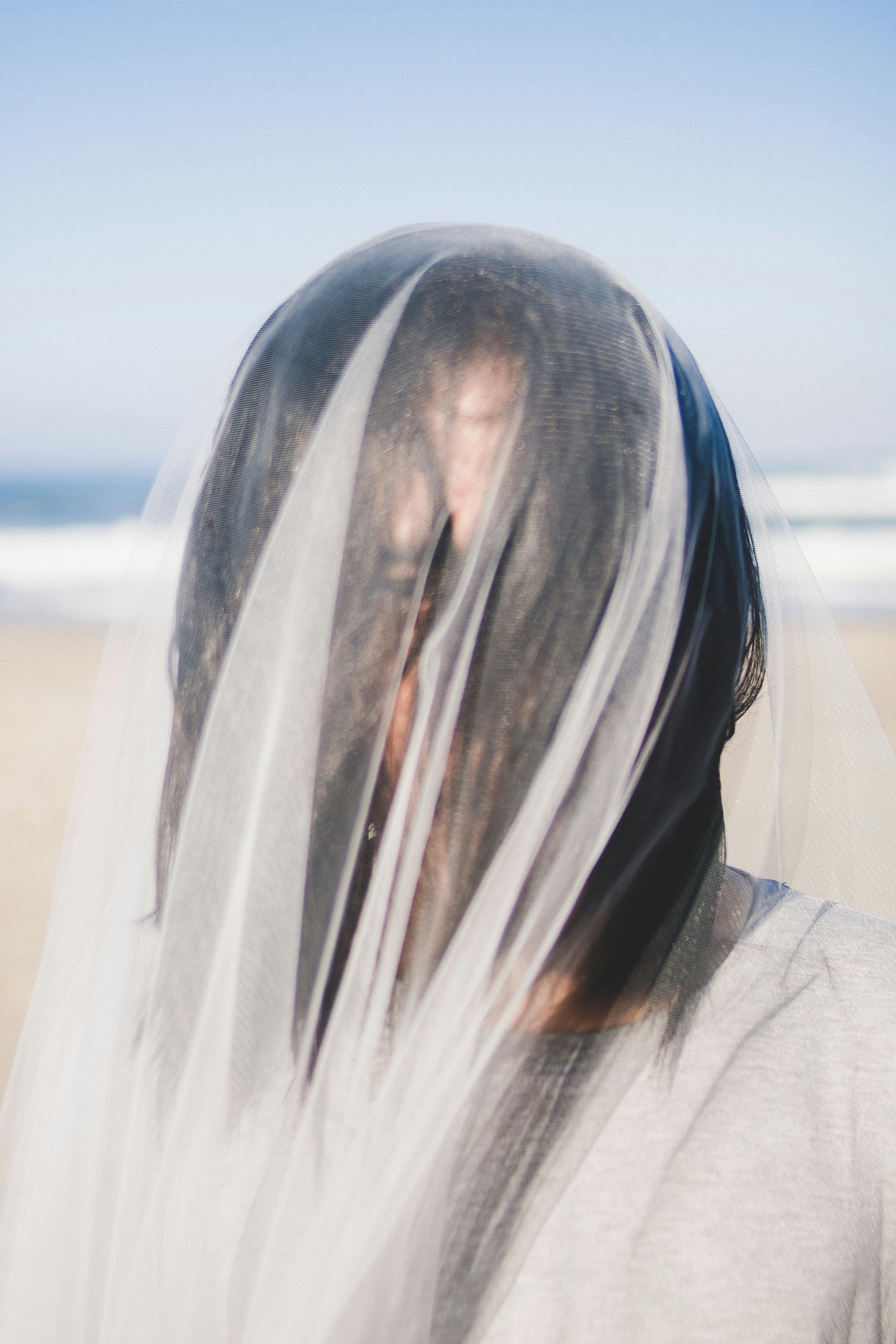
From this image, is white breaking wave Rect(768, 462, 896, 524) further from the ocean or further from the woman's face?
the woman's face

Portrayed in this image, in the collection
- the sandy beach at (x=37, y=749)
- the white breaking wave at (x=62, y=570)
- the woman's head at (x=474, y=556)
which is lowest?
the white breaking wave at (x=62, y=570)

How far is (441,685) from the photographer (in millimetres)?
807

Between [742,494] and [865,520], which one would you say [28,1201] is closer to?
Answer: [742,494]

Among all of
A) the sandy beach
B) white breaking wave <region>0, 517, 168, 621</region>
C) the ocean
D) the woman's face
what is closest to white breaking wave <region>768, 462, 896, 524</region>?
the ocean

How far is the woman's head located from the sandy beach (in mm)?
2248

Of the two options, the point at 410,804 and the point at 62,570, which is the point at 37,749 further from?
the point at 62,570

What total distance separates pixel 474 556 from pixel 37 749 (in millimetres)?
6510

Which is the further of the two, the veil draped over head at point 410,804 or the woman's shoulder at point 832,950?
the woman's shoulder at point 832,950

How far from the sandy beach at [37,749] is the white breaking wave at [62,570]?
84cm

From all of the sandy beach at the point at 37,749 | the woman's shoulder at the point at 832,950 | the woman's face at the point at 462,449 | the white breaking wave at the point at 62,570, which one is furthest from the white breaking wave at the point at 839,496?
the woman's face at the point at 462,449

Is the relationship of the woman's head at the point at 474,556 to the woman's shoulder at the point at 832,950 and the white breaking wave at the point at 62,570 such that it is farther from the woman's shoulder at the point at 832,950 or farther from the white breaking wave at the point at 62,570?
the white breaking wave at the point at 62,570

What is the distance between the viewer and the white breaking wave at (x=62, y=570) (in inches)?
459

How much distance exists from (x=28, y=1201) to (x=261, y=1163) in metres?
0.35

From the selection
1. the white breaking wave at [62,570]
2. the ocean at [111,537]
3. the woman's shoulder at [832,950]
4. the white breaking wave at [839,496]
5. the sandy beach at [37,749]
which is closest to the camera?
the woman's shoulder at [832,950]
